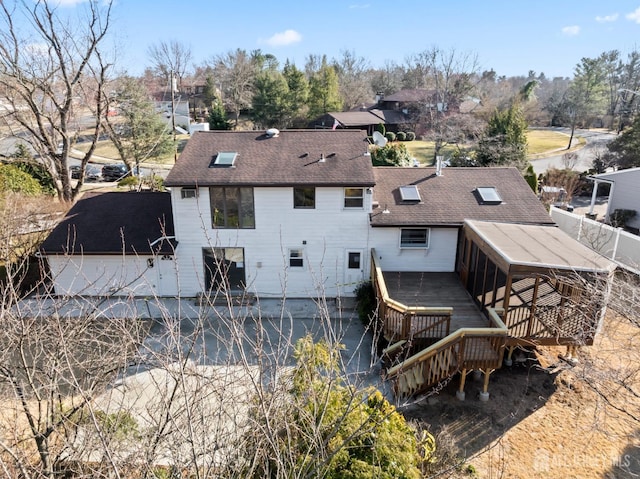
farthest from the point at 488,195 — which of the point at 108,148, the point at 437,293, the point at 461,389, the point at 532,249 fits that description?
the point at 108,148

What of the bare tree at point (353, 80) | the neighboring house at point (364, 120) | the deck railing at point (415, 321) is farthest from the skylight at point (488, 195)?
the bare tree at point (353, 80)

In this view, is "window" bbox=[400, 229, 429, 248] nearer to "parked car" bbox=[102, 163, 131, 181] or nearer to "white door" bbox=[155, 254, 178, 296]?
"white door" bbox=[155, 254, 178, 296]

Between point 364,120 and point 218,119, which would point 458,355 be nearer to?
point 364,120

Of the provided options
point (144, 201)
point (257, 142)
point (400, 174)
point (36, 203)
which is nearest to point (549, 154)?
point (400, 174)

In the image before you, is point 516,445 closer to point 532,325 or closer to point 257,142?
point 532,325

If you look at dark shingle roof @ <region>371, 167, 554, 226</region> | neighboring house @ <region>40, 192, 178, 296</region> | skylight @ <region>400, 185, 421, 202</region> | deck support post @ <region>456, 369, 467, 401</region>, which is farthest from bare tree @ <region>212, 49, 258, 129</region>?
deck support post @ <region>456, 369, 467, 401</region>
